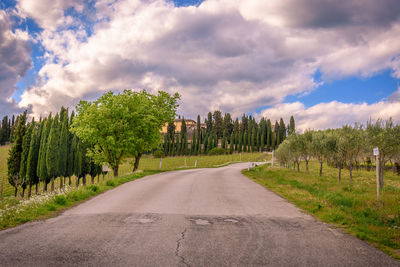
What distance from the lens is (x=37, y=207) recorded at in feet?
28.9

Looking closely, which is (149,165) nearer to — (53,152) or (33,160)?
(33,160)

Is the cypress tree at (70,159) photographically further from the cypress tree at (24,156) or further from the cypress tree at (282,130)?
the cypress tree at (282,130)

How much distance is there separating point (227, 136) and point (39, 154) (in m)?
97.6

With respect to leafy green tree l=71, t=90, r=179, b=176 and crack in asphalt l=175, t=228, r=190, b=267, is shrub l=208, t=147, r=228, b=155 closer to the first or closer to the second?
leafy green tree l=71, t=90, r=179, b=176

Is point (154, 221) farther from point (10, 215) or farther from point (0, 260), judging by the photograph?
point (10, 215)

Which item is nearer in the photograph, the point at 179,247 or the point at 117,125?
the point at 179,247

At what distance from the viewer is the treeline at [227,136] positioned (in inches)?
4171

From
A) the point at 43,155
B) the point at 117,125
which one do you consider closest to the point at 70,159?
the point at 43,155

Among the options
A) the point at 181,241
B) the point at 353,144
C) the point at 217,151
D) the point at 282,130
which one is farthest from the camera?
the point at 282,130

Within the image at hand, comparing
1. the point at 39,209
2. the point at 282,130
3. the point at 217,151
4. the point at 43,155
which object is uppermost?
the point at 282,130

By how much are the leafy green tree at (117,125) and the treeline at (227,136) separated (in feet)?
239

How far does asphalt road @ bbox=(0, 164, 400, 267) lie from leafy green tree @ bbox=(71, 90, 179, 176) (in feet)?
63.6

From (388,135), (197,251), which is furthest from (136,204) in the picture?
(388,135)

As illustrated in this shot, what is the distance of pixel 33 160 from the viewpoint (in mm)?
27984
